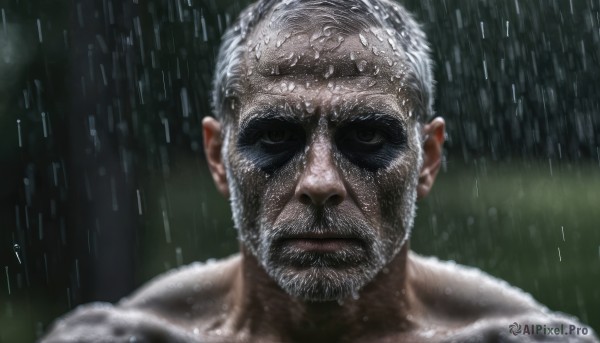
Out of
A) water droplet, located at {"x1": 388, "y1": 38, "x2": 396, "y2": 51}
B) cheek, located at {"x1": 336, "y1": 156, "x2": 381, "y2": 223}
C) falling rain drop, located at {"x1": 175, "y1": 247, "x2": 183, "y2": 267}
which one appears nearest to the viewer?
cheek, located at {"x1": 336, "y1": 156, "x2": 381, "y2": 223}

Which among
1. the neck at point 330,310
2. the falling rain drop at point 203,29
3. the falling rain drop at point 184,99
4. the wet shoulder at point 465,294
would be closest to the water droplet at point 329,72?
the neck at point 330,310

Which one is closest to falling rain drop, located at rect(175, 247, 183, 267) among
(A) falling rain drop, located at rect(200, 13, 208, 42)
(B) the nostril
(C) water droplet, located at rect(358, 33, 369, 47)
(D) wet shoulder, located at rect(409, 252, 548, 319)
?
(A) falling rain drop, located at rect(200, 13, 208, 42)

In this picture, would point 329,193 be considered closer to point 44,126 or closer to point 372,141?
point 372,141

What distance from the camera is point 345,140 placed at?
273cm

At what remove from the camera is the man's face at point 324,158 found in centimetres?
264

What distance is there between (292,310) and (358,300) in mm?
194

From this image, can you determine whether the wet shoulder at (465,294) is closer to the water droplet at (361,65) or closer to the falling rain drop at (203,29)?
the water droplet at (361,65)

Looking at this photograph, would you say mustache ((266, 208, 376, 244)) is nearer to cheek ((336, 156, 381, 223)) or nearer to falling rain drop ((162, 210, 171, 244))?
cheek ((336, 156, 381, 223))

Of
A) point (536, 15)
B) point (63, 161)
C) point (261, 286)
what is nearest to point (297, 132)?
point (261, 286)

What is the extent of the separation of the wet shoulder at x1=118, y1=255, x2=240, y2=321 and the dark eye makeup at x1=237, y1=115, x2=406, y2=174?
0.61 metres

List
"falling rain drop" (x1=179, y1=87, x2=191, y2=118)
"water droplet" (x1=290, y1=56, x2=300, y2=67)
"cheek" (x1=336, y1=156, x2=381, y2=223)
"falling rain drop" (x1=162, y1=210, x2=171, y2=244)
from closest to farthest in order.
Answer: "cheek" (x1=336, y1=156, x2=381, y2=223) → "water droplet" (x1=290, y1=56, x2=300, y2=67) → "falling rain drop" (x1=179, y1=87, x2=191, y2=118) → "falling rain drop" (x1=162, y1=210, x2=171, y2=244)

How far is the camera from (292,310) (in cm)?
299

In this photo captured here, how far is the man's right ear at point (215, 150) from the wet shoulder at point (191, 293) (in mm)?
280

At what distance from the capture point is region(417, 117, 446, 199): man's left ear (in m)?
3.11
